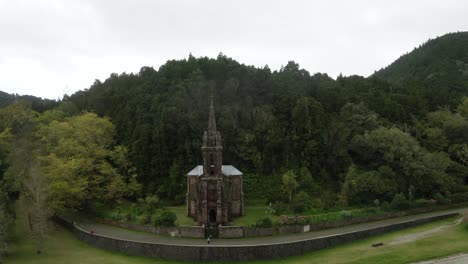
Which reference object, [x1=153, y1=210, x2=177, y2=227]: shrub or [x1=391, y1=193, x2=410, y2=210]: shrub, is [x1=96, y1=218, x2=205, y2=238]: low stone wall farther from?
[x1=391, y1=193, x2=410, y2=210]: shrub

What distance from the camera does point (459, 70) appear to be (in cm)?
11800

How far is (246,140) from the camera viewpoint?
59688mm

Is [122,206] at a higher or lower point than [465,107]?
lower

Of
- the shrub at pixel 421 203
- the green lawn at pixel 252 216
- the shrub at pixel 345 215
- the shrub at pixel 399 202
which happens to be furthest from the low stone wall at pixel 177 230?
the shrub at pixel 421 203

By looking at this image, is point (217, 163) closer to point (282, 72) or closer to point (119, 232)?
point (119, 232)

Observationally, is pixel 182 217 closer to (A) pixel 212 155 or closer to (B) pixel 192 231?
(B) pixel 192 231

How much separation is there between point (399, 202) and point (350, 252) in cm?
1459

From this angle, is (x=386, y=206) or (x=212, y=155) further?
(x=386, y=206)

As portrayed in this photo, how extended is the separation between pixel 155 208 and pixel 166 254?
1498cm

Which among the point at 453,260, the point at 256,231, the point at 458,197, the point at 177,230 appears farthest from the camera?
the point at 458,197

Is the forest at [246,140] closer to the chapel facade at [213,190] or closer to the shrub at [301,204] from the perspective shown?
the shrub at [301,204]

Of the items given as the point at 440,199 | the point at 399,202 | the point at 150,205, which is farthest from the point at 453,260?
the point at 150,205

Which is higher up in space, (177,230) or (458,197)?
(458,197)

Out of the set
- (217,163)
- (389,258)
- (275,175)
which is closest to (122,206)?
(217,163)
